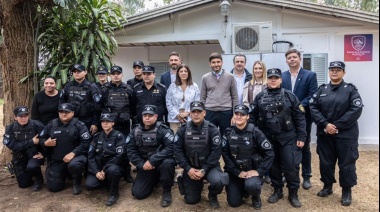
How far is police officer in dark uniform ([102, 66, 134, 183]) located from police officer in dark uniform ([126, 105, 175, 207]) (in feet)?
1.42

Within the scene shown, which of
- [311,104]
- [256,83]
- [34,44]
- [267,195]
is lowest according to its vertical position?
[267,195]

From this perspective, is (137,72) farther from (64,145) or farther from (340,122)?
(340,122)

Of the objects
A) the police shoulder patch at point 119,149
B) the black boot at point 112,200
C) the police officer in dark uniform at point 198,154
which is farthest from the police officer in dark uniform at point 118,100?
the police officer in dark uniform at point 198,154

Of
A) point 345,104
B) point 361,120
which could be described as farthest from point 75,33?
point 361,120

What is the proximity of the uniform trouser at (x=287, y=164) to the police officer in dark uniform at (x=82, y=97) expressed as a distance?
2.59m

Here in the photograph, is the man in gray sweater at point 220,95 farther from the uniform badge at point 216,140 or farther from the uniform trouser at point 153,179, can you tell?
the uniform trouser at point 153,179

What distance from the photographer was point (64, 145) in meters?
4.52

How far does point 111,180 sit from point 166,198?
780 millimetres

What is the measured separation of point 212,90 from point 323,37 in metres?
3.54

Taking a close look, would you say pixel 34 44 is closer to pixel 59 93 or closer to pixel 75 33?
pixel 75 33

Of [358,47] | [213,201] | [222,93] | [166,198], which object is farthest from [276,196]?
[358,47]

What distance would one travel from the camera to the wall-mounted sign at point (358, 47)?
6.48 m

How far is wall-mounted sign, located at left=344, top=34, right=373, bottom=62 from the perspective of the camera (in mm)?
6484

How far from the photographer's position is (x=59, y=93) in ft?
15.9
